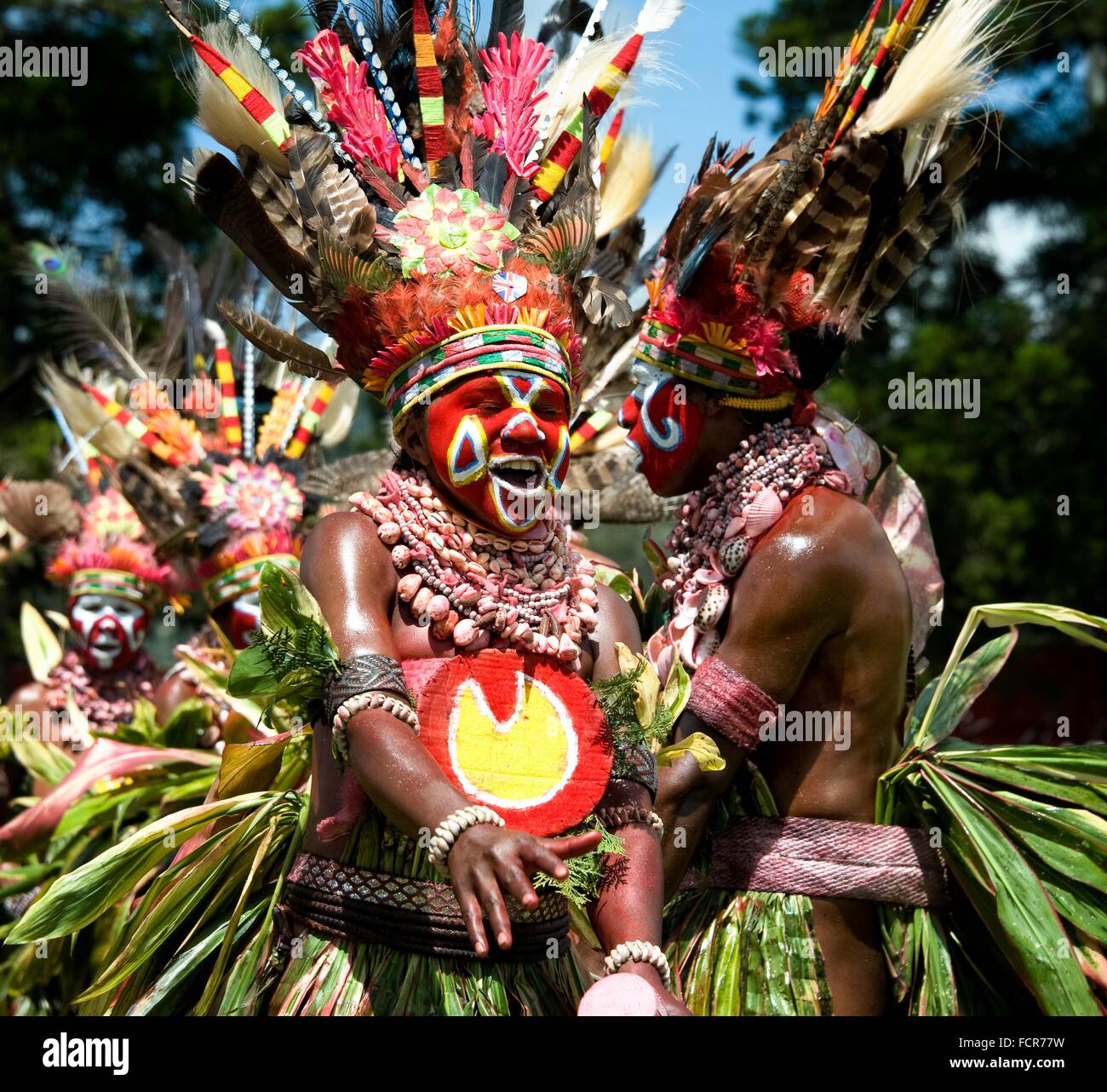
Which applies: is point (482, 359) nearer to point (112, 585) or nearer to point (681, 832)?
point (681, 832)

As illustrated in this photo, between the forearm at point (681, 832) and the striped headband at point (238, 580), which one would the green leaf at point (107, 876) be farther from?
the striped headband at point (238, 580)

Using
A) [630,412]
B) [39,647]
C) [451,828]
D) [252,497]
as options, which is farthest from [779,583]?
[39,647]

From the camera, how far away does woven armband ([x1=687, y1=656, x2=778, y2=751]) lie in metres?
3.60

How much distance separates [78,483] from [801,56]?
549 cm

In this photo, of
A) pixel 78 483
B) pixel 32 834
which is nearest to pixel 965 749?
pixel 32 834

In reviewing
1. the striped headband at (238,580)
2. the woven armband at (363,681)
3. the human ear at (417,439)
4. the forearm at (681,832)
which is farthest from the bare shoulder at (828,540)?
the striped headband at (238,580)

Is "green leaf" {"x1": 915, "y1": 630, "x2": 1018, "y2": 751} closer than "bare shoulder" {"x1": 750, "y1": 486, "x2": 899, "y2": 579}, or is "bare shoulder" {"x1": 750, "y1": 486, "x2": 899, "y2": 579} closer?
"bare shoulder" {"x1": 750, "y1": 486, "x2": 899, "y2": 579}

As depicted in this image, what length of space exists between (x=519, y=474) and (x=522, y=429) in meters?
0.10

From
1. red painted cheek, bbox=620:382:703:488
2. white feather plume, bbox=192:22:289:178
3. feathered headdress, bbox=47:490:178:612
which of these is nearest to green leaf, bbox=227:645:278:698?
white feather plume, bbox=192:22:289:178

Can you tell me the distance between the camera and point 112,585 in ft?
24.7

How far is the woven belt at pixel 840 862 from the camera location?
371 cm

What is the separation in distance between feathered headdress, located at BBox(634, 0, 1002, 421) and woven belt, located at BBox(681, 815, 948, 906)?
3.73 feet

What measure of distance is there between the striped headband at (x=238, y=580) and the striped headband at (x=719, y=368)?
229cm

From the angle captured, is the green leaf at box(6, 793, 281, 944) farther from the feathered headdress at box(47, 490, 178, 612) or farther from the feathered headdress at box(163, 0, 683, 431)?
the feathered headdress at box(47, 490, 178, 612)
